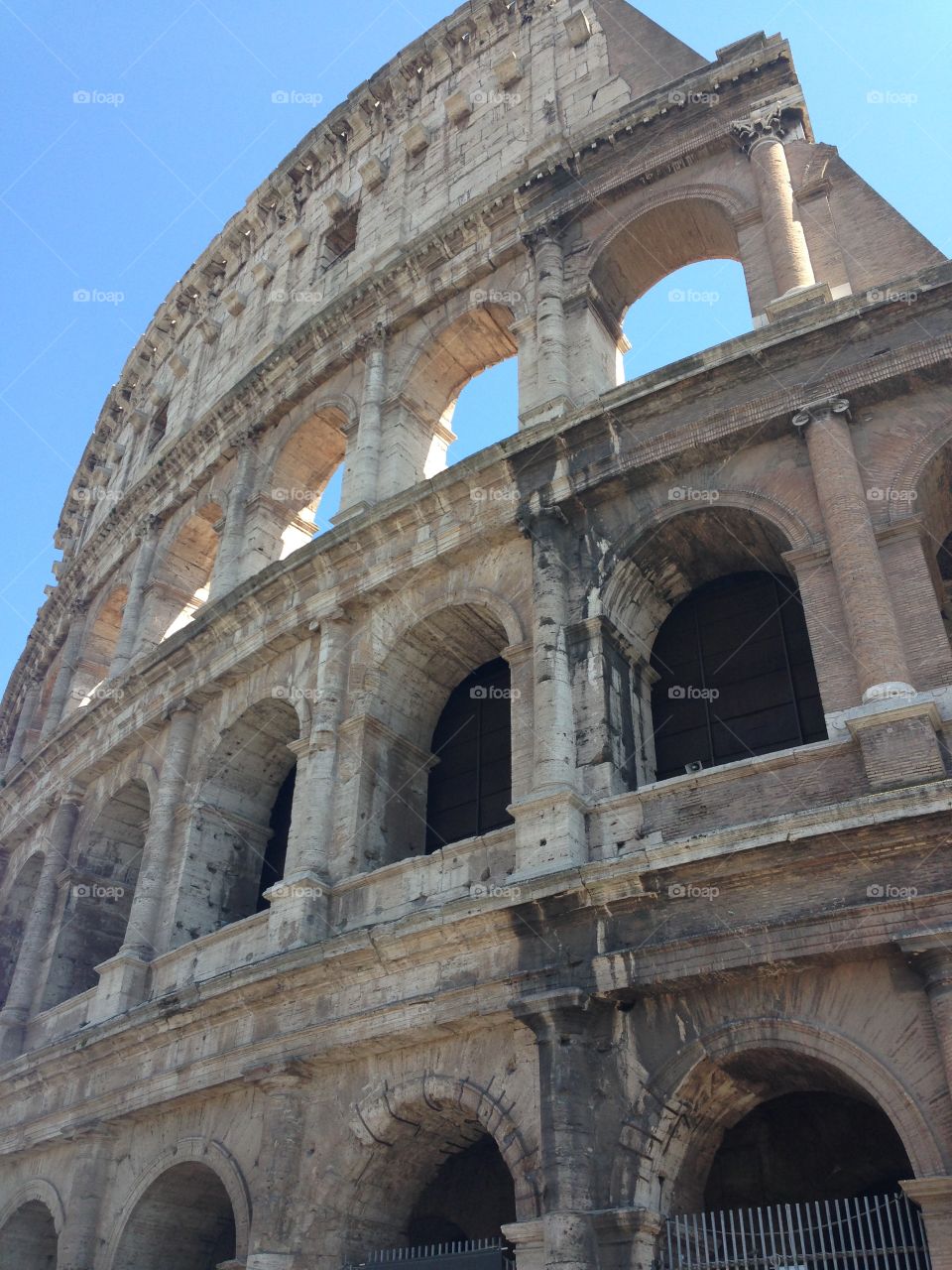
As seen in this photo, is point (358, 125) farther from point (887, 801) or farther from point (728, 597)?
point (887, 801)

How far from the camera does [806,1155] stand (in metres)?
9.25

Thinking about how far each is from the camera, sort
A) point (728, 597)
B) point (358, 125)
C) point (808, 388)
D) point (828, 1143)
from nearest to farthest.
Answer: point (828, 1143), point (808, 388), point (728, 597), point (358, 125)

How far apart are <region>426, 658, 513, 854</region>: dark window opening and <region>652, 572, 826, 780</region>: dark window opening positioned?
72.9 inches

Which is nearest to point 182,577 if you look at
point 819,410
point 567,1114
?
point 819,410

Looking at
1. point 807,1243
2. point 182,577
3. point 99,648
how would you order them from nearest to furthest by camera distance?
point 807,1243
point 182,577
point 99,648

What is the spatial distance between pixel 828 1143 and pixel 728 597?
16.4 ft

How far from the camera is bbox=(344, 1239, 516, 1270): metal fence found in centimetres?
819

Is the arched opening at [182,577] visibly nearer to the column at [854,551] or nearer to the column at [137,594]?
the column at [137,594]

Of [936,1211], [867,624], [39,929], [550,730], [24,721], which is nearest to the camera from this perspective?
[936,1211]

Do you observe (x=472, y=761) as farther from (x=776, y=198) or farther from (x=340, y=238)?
(x=340, y=238)

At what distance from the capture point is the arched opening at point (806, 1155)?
8.97m

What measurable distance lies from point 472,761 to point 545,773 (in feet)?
9.28

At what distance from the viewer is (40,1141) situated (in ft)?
41.0

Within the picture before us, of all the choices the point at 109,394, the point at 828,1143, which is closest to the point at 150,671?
the point at 828,1143
